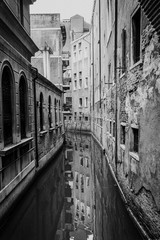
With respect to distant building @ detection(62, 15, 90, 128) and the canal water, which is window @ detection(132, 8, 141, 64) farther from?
distant building @ detection(62, 15, 90, 128)

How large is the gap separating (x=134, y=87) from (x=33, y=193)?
201 inches

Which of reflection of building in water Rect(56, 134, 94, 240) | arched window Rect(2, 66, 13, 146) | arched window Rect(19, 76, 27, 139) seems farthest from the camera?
arched window Rect(19, 76, 27, 139)

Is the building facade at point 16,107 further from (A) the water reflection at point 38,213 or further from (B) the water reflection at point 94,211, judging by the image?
(B) the water reflection at point 94,211

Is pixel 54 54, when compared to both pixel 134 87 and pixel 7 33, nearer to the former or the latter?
pixel 7 33

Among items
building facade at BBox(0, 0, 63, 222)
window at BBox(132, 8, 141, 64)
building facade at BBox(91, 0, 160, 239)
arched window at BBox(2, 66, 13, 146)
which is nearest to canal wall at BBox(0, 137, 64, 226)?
building facade at BBox(0, 0, 63, 222)

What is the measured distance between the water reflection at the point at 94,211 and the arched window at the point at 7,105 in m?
3.08

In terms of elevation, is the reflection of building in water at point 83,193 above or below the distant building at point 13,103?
below

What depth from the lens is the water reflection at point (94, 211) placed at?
527cm

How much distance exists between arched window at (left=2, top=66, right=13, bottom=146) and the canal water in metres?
2.19

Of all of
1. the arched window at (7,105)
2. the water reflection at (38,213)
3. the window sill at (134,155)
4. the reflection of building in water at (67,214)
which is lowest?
the reflection of building in water at (67,214)

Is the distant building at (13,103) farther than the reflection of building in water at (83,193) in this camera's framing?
No

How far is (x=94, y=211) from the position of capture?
6801mm

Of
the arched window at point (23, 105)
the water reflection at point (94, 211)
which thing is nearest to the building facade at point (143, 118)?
the water reflection at point (94, 211)

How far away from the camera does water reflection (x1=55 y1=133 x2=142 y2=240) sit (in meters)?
5.27
